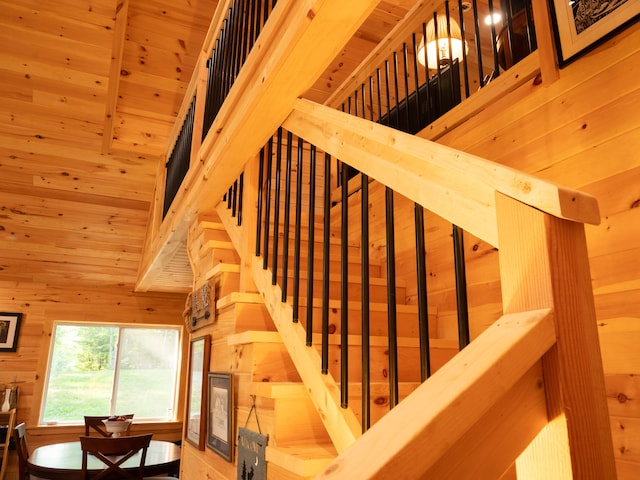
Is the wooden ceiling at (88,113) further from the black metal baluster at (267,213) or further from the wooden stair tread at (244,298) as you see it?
the wooden stair tread at (244,298)

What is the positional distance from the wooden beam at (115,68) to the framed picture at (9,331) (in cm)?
242

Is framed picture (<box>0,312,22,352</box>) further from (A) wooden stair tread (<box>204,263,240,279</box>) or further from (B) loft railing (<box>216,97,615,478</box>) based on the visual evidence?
(B) loft railing (<box>216,97,615,478</box>)

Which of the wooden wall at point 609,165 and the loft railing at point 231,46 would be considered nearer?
the wooden wall at point 609,165

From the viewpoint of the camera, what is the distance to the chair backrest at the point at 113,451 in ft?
10.1

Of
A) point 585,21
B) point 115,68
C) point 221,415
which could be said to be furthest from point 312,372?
point 115,68

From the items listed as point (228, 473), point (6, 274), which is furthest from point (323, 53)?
point (6, 274)

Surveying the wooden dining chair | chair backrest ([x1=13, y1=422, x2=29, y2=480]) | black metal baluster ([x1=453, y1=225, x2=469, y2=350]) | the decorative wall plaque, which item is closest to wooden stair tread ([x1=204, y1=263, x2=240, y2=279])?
the decorative wall plaque

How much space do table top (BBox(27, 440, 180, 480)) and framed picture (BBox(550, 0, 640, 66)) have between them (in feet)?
11.1

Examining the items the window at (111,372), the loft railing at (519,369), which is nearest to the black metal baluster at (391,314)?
the loft railing at (519,369)

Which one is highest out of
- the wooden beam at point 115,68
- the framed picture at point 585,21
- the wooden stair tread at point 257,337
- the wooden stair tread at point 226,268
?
the wooden beam at point 115,68

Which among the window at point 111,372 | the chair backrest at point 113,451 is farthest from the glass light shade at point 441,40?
the window at point 111,372

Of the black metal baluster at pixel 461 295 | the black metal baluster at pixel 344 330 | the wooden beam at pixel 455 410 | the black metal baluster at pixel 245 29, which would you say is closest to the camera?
the wooden beam at pixel 455 410

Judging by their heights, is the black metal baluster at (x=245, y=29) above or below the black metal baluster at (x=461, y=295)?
above

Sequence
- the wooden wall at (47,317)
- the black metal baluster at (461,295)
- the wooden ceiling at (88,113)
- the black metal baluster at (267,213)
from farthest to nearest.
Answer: the wooden wall at (47,317), the wooden ceiling at (88,113), the black metal baluster at (267,213), the black metal baluster at (461,295)
